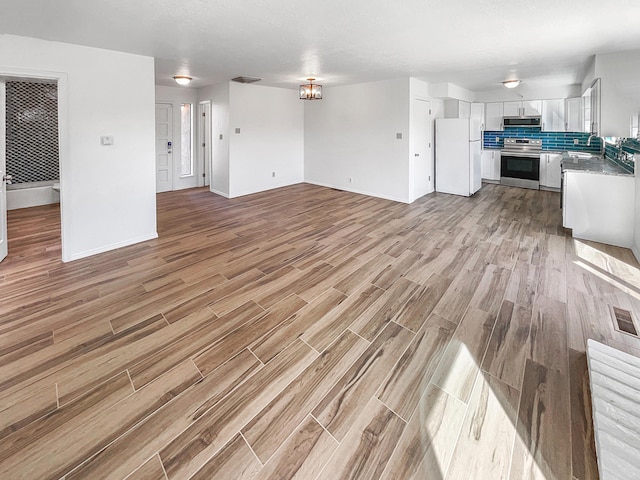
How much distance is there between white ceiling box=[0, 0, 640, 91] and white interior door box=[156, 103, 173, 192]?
260 centimetres

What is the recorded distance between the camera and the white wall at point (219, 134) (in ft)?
22.6

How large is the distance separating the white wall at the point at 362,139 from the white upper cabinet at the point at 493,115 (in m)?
3.61

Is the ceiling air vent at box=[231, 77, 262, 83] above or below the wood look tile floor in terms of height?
above

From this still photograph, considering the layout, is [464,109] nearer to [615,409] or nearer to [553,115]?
[553,115]

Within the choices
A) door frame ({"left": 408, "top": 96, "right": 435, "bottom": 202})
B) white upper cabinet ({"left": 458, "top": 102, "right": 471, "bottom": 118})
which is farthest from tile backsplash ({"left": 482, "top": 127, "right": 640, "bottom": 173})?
door frame ({"left": 408, "top": 96, "right": 435, "bottom": 202})

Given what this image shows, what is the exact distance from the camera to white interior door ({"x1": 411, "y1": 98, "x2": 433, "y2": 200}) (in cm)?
656

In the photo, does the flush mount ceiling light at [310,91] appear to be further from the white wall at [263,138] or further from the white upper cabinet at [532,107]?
the white upper cabinet at [532,107]

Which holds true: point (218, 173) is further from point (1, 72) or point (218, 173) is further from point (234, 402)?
point (234, 402)

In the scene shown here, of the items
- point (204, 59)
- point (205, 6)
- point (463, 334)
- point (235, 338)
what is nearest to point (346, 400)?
point (235, 338)

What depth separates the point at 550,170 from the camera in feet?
25.4

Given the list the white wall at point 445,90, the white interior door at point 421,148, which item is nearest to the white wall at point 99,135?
the white interior door at point 421,148

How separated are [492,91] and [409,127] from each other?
3649mm

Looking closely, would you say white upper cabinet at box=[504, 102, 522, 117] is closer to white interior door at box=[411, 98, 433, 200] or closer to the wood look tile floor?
white interior door at box=[411, 98, 433, 200]

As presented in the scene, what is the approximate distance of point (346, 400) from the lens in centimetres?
184
